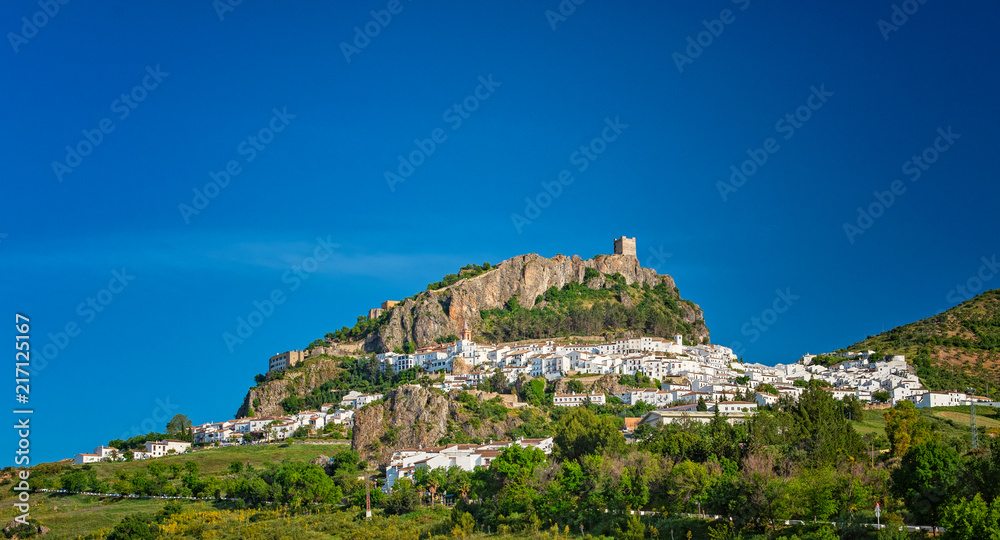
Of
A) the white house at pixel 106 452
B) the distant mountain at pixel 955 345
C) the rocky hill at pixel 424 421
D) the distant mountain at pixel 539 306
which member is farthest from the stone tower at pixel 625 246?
the white house at pixel 106 452

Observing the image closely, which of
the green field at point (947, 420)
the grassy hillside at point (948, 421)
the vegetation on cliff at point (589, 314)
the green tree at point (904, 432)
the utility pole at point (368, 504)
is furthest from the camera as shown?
the vegetation on cliff at point (589, 314)

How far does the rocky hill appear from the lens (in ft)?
259

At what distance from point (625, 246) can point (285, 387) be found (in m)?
59.4

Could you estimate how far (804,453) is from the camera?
50.8 m

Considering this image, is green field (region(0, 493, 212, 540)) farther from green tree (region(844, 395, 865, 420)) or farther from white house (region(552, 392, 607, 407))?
green tree (region(844, 395, 865, 420))

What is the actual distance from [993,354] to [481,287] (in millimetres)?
60678

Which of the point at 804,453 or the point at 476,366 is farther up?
the point at 476,366

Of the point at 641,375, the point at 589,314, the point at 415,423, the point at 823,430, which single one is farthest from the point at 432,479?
the point at 589,314

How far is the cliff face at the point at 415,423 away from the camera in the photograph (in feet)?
258

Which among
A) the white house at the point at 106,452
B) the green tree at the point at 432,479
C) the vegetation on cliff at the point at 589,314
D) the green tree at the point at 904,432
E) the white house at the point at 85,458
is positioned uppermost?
the vegetation on cliff at the point at 589,314

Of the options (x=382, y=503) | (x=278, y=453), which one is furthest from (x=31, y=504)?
(x=382, y=503)

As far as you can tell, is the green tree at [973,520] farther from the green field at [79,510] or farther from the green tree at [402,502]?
the green field at [79,510]

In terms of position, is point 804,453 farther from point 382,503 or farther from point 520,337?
point 520,337

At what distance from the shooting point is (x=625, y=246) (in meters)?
142
